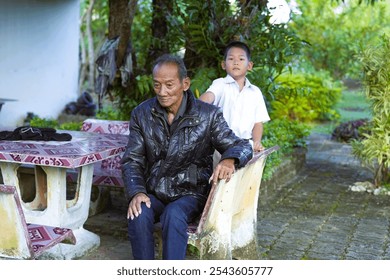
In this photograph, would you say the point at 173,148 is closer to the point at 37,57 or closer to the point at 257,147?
the point at 257,147

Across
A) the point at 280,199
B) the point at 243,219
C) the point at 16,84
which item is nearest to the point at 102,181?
the point at 243,219

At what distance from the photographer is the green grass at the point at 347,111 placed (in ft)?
43.3

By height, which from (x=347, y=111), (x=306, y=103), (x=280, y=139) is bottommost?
(x=347, y=111)

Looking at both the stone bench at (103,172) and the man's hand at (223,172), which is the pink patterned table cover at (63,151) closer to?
the stone bench at (103,172)

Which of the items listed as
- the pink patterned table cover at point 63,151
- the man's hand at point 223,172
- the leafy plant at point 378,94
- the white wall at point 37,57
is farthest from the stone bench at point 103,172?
the white wall at point 37,57

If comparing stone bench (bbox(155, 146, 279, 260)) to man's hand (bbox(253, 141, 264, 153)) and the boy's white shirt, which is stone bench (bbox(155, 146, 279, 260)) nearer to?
man's hand (bbox(253, 141, 264, 153))

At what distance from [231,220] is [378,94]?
3532mm

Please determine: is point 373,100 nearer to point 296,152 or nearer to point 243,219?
point 296,152

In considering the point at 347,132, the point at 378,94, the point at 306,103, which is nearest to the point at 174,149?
the point at 378,94

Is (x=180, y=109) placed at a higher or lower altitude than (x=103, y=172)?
higher

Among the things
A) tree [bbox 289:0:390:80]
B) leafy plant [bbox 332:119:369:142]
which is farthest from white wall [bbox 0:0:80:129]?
tree [bbox 289:0:390:80]

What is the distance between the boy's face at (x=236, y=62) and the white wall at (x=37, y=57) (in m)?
5.35

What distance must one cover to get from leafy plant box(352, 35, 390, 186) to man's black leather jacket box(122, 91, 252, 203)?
3.42 m

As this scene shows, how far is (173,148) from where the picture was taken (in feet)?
14.3
